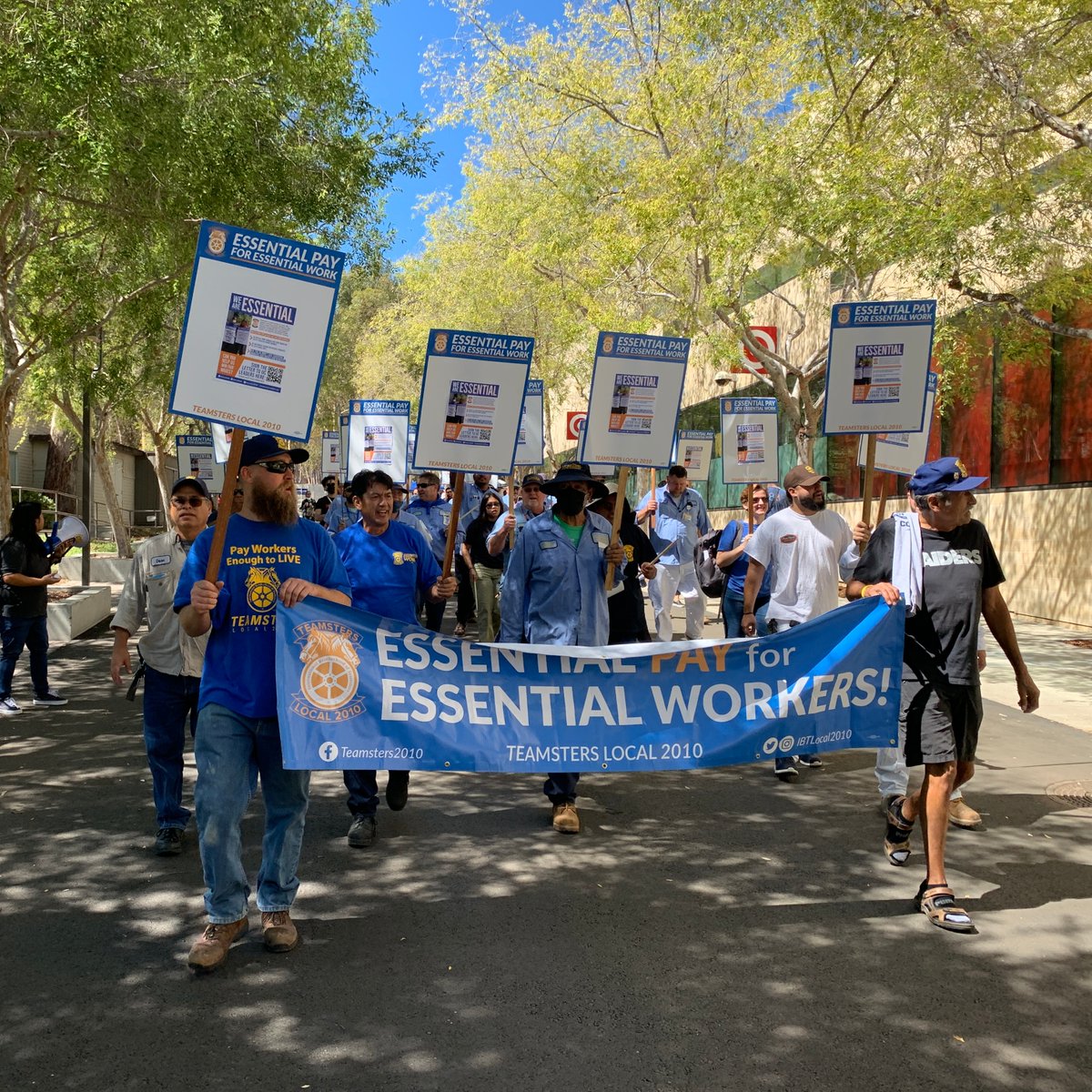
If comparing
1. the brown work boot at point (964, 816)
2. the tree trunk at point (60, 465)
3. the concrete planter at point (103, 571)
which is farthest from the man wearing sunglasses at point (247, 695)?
the tree trunk at point (60, 465)

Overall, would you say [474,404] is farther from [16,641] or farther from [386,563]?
[16,641]

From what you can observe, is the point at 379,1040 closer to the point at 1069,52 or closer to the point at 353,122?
the point at 1069,52

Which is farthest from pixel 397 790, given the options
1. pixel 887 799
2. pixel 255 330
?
pixel 255 330

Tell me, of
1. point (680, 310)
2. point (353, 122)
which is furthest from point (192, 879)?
point (680, 310)

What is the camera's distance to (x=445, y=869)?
577cm

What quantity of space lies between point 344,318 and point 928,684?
201 feet

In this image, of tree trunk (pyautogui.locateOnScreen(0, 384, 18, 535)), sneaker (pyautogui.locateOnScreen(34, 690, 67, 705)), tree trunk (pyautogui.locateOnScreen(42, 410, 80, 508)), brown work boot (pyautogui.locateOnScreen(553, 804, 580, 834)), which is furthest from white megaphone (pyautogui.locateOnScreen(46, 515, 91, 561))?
tree trunk (pyautogui.locateOnScreen(42, 410, 80, 508))

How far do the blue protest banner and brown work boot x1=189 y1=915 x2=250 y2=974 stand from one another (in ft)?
2.48

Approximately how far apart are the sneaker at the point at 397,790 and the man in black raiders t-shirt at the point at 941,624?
9.35 feet

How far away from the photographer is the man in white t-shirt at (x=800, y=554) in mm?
7301

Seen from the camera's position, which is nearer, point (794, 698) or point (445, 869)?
point (794, 698)

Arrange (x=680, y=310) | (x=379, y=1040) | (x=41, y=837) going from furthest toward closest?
(x=680, y=310) < (x=41, y=837) < (x=379, y=1040)

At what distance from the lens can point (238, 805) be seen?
14.9ft

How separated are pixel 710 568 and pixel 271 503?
5226 millimetres
